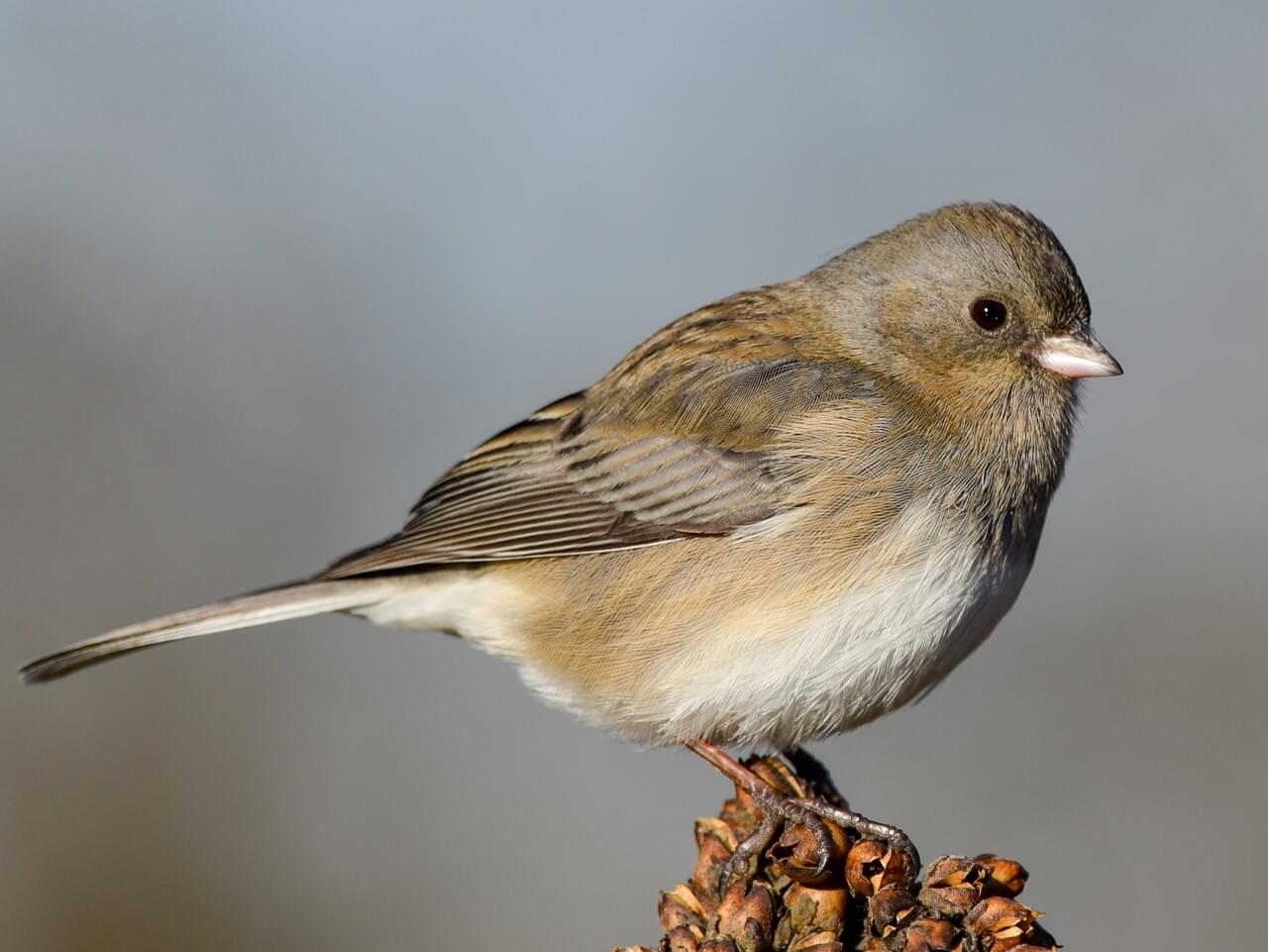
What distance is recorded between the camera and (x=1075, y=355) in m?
3.21

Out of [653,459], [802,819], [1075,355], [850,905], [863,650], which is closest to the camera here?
[850,905]

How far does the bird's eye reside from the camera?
10.8 feet

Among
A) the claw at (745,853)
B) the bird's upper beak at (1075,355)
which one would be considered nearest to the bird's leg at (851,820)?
the claw at (745,853)

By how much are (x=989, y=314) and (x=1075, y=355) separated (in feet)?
0.73

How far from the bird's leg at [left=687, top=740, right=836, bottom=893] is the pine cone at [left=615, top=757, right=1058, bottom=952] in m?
0.01

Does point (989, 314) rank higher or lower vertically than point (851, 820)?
higher

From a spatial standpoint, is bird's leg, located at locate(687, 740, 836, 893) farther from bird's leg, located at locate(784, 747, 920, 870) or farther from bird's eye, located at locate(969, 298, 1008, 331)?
bird's eye, located at locate(969, 298, 1008, 331)

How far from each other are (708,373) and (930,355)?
0.54m

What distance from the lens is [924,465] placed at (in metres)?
3.03

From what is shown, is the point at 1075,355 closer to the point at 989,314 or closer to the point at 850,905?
the point at 989,314

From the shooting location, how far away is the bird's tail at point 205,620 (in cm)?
320

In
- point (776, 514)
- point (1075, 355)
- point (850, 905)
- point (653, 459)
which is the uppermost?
point (1075, 355)

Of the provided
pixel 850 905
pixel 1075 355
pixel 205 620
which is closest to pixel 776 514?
pixel 1075 355

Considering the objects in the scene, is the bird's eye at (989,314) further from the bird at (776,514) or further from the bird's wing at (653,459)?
the bird's wing at (653,459)
